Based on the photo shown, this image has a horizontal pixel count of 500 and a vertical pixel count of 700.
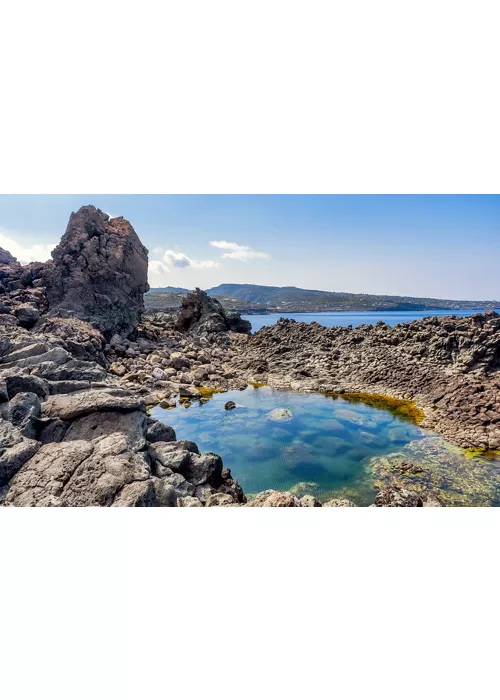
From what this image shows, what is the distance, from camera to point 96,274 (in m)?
23.9

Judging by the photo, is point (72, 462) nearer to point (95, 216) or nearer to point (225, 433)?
point (225, 433)

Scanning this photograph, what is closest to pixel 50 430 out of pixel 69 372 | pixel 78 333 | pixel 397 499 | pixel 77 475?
pixel 77 475

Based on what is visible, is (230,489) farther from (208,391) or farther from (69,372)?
(208,391)

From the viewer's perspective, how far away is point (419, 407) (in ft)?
47.3

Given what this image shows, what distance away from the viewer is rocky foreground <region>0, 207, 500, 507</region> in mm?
5730

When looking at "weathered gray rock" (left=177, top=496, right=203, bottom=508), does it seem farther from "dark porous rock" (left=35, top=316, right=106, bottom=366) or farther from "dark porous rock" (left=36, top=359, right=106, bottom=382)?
"dark porous rock" (left=35, top=316, right=106, bottom=366)

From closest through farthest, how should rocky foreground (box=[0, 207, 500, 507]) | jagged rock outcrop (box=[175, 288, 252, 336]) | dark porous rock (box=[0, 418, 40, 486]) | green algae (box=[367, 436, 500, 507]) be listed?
dark porous rock (box=[0, 418, 40, 486]), rocky foreground (box=[0, 207, 500, 507]), green algae (box=[367, 436, 500, 507]), jagged rock outcrop (box=[175, 288, 252, 336])

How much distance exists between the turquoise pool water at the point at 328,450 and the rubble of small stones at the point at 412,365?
141cm

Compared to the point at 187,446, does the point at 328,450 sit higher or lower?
lower

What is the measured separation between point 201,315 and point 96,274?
8.45 m

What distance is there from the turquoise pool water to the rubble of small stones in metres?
1.41

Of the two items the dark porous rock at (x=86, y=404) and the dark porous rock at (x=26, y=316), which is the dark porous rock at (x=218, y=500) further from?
the dark porous rock at (x=26, y=316)

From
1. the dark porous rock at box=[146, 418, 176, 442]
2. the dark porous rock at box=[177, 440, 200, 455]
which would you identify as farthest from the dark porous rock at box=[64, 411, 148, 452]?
the dark porous rock at box=[177, 440, 200, 455]

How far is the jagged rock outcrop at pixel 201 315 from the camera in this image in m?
29.1
